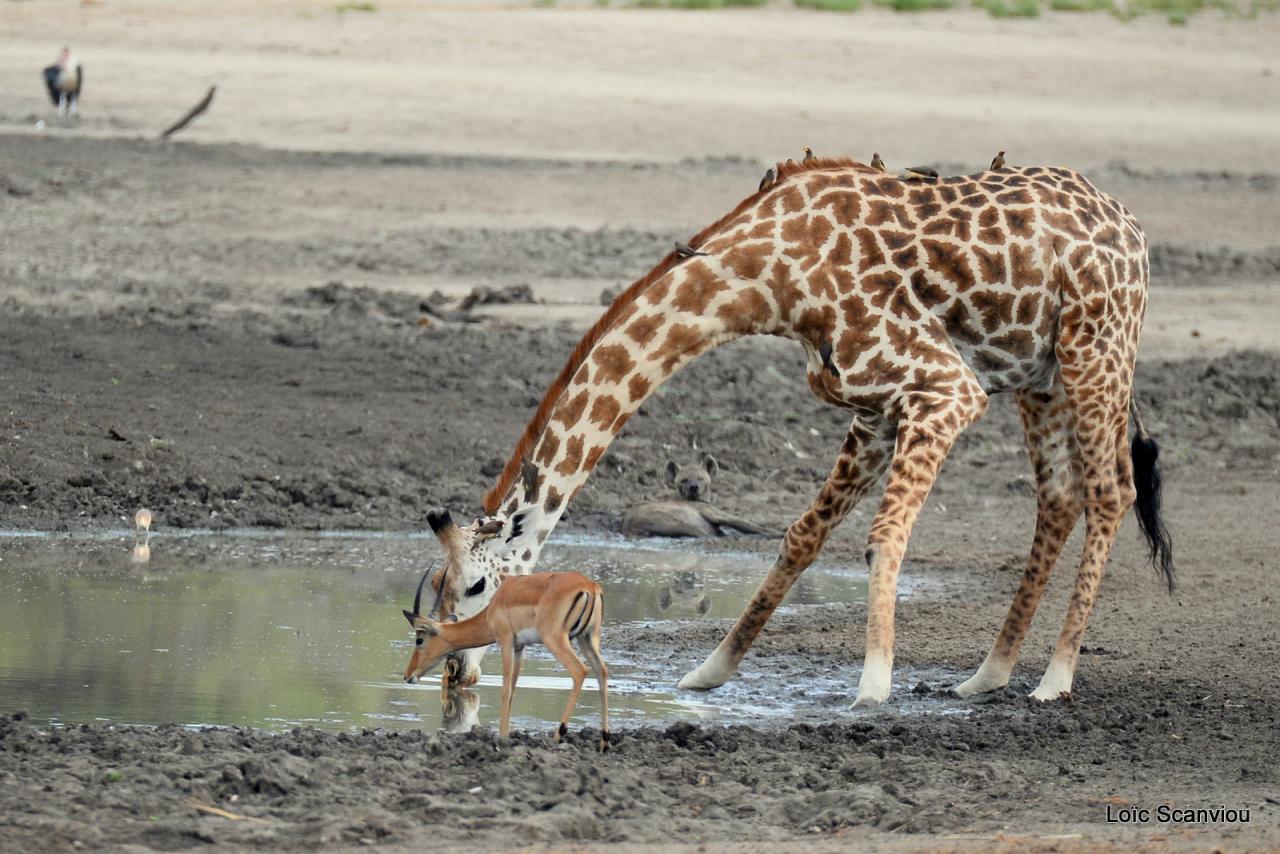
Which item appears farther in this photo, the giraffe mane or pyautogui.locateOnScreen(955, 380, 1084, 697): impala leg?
pyautogui.locateOnScreen(955, 380, 1084, 697): impala leg

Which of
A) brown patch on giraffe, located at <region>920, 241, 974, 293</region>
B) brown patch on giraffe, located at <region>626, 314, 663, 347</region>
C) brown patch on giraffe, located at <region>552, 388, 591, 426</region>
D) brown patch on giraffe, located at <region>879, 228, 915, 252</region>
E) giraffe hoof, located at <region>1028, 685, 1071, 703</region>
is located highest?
brown patch on giraffe, located at <region>879, 228, 915, 252</region>

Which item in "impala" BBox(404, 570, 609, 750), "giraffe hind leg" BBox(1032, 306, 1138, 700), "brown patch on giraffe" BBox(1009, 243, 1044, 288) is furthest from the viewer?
"giraffe hind leg" BBox(1032, 306, 1138, 700)

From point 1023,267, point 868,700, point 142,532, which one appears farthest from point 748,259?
point 142,532

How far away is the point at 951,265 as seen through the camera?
7859 mm

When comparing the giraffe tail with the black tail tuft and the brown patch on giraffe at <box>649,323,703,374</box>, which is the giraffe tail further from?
the brown patch on giraffe at <box>649,323,703,374</box>

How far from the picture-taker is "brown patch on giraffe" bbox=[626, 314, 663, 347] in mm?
7691

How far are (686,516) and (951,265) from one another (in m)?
3.73

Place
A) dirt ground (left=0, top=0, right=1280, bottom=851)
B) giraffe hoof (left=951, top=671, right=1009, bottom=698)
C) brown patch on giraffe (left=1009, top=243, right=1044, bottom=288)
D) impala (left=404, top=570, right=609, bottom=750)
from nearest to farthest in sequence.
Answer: dirt ground (left=0, top=0, right=1280, bottom=851) < impala (left=404, top=570, right=609, bottom=750) < brown patch on giraffe (left=1009, top=243, right=1044, bottom=288) < giraffe hoof (left=951, top=671, right=1009, bottom=698)

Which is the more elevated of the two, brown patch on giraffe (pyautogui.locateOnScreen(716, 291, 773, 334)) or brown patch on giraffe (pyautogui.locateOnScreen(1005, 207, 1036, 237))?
brown patch on giraffe (pyautogui.locateOnScreen(1005, 207, 1036, 237))

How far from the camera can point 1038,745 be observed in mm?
7137

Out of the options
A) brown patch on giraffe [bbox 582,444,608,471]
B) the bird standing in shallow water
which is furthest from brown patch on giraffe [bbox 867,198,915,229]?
the bird standing in shallow water

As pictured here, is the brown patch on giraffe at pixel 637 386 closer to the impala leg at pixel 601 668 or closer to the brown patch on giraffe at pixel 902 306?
the brown patch on giraffe at pixel 902 306

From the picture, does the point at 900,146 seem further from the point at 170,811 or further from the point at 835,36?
the point at 170,811

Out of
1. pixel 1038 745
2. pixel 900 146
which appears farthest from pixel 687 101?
pixel 1038 745
